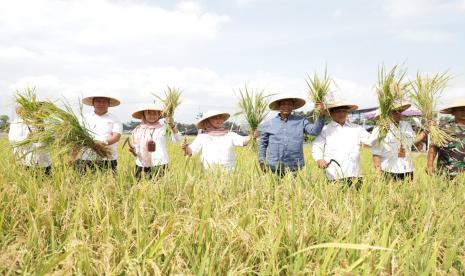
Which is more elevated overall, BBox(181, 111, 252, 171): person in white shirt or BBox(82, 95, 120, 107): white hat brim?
BBox(82, 95, 120, 107): white hat brim

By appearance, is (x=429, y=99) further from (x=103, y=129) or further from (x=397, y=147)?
(x=103, y=129)

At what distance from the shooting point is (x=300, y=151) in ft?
13.9

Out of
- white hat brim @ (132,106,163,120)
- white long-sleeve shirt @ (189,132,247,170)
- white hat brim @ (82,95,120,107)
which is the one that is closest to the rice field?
white long-sleeve shirt @ (189,132,247,170)

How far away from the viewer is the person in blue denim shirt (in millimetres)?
4148

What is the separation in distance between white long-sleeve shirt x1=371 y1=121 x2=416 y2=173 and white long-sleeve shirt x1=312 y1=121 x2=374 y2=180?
18 cm

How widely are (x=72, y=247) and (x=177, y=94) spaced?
259 centimetres

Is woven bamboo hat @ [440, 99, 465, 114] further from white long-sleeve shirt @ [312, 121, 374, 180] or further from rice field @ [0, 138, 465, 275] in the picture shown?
rice field @ [0, 138, 465, 275]

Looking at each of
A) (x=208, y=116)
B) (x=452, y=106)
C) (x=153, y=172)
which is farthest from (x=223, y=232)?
(x=452, y=106)

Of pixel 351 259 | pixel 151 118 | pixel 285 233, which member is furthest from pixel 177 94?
pixel 351 259

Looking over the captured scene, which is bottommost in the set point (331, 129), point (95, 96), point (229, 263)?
point (229, 263)

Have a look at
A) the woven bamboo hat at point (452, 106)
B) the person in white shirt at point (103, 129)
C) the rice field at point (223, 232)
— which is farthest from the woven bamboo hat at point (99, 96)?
the woven bamboo hat at point (452, 106)

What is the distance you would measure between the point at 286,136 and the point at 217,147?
808mm

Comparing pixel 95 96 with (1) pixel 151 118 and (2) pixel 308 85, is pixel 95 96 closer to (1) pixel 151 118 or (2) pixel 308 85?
(1) pixel 151 118

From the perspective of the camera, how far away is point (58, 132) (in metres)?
3.40
